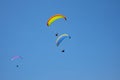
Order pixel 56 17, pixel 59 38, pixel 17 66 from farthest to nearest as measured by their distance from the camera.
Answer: pixel 17 66 → pixel 59 38 → pixel 56 17

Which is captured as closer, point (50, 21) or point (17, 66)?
point (50, 21)

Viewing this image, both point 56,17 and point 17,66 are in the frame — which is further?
point 17,66

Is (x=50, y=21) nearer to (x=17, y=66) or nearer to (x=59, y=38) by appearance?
(x=59, y=38)

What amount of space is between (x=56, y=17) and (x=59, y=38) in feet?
10.0

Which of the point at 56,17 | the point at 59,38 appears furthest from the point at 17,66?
the point at 56,17

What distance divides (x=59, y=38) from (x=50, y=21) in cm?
270

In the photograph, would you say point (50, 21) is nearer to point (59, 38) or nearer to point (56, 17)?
point (56, 17)

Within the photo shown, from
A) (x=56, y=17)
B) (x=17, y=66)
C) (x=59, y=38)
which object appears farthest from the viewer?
(x=17, y=66)

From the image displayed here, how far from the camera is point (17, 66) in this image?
32.2 meters

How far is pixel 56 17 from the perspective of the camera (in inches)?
991

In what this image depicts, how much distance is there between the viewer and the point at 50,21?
2550cm

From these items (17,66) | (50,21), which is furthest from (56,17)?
(17,66)

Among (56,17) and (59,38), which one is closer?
(56,17)

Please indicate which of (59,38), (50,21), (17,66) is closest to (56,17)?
(50,21)
